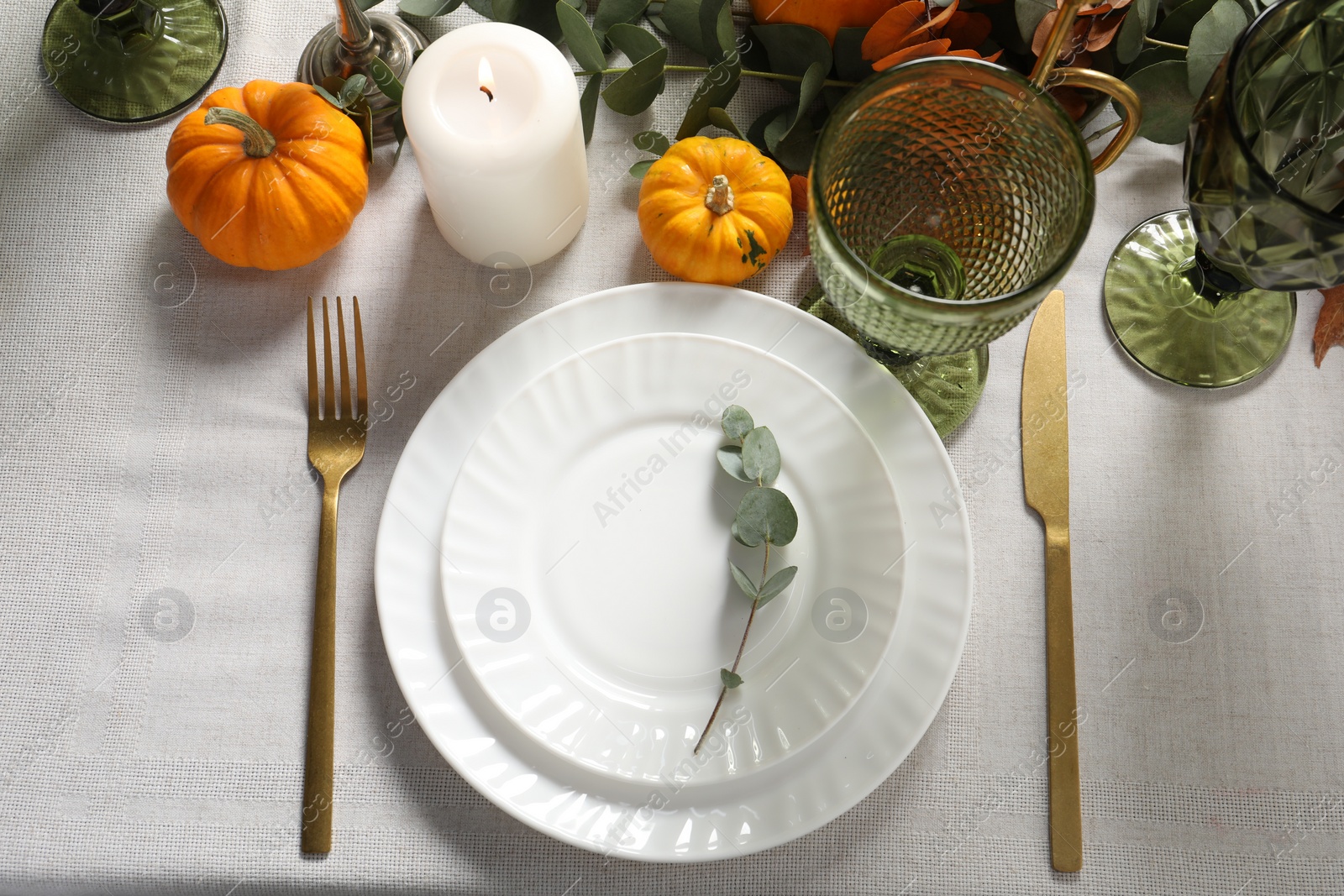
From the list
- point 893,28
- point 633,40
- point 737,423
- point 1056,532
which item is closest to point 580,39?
point 633,40

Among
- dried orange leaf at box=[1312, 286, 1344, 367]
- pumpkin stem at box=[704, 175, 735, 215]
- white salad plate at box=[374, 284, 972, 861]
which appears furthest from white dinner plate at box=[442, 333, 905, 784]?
dried orange leaf at box=[1312, 286, 1344, 367]

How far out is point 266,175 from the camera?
70 centimetres

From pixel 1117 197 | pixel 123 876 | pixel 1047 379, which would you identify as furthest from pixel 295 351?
pixel 1117 197

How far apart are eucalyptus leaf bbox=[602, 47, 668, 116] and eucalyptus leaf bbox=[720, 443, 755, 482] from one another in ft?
1.10

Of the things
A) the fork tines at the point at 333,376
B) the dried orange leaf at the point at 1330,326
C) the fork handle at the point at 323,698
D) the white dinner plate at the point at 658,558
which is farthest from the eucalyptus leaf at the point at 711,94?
the dried orange leaf at the point at 1330,326

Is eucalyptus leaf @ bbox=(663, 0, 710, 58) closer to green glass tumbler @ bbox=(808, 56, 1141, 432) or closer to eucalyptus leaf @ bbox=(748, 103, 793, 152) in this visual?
eucalyptus leaf @ bbox=(748, 103, 793, 152)

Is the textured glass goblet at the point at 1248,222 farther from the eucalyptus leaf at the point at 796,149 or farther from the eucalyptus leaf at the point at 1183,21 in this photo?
the eucalyptus leaf at the point at 796,149

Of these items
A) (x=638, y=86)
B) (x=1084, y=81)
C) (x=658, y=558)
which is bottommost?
(x=658, y=558)

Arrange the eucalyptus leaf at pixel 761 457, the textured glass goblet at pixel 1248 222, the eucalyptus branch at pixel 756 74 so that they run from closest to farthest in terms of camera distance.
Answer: the textured glass goblet at pixel 1248 222, the eucalyptus leaf at pixel 761 457, the eucalyptus branch at pixel 756 74

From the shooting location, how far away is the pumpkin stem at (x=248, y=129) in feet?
2.17

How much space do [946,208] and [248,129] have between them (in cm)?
57

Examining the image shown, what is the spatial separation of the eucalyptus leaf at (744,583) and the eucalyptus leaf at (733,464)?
69 millimetres

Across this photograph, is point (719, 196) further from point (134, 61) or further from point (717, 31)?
point (134, 61)

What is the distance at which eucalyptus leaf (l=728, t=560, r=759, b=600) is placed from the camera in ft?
2.14
